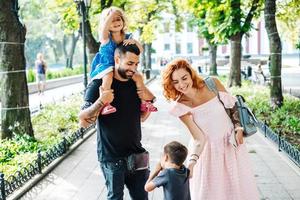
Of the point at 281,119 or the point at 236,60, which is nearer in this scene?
the point at 281,119

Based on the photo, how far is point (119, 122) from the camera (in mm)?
3588

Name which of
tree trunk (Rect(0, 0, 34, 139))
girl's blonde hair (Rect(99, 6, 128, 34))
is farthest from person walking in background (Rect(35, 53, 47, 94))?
girl's blonde hair (Rect(99, 6, 128, 34))

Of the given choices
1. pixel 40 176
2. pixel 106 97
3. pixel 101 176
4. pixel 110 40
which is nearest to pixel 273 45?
pixel 101 176

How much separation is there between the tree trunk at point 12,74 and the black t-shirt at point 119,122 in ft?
19.5

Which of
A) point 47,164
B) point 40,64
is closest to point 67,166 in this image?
point 47,164

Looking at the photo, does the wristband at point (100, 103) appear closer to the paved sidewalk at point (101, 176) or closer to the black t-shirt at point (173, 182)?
the black t-shirt at point (173, 182)

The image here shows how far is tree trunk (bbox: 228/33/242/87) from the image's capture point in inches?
746

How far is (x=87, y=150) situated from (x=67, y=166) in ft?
4.37

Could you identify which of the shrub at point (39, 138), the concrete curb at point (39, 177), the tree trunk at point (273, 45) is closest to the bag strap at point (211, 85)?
the concrete curb at point (39, 177)

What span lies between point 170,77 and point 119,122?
0.62 metres

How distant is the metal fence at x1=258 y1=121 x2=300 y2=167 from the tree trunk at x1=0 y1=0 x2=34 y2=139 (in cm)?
503

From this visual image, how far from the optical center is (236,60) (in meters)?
19.4

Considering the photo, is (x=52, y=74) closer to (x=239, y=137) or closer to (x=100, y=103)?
(x=239, y=137)

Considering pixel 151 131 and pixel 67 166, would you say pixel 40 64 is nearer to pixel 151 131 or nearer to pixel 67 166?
pixel 151 131
